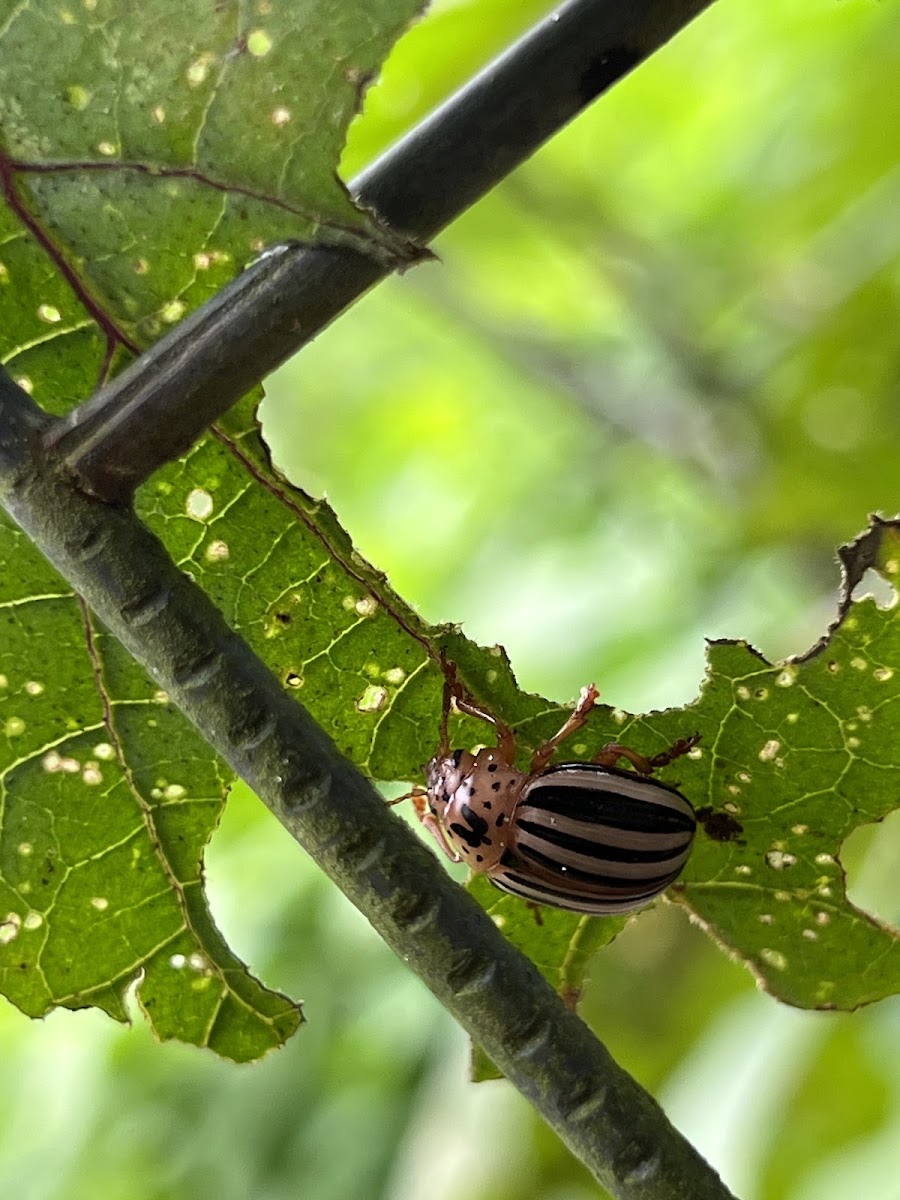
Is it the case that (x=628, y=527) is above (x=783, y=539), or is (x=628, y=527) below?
above

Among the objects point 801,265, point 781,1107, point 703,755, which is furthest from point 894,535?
point 801,265

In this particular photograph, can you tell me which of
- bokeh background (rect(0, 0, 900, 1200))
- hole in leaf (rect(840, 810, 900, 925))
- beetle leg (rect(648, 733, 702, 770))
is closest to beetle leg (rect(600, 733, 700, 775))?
beetle leg (rect(648, 733, 702, 770))

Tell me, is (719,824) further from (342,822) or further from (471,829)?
(342,822)

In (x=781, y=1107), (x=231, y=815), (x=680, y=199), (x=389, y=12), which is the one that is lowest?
(x=781, y=1107)

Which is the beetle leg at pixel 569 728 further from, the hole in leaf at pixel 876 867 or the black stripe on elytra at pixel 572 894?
the hole in leaf at pixel 876 867

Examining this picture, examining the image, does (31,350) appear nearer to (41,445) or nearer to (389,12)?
(41,445)

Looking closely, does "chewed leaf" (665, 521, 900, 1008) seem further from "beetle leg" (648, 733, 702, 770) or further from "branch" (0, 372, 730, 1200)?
"branch" (0, 372, 730, 1200)
